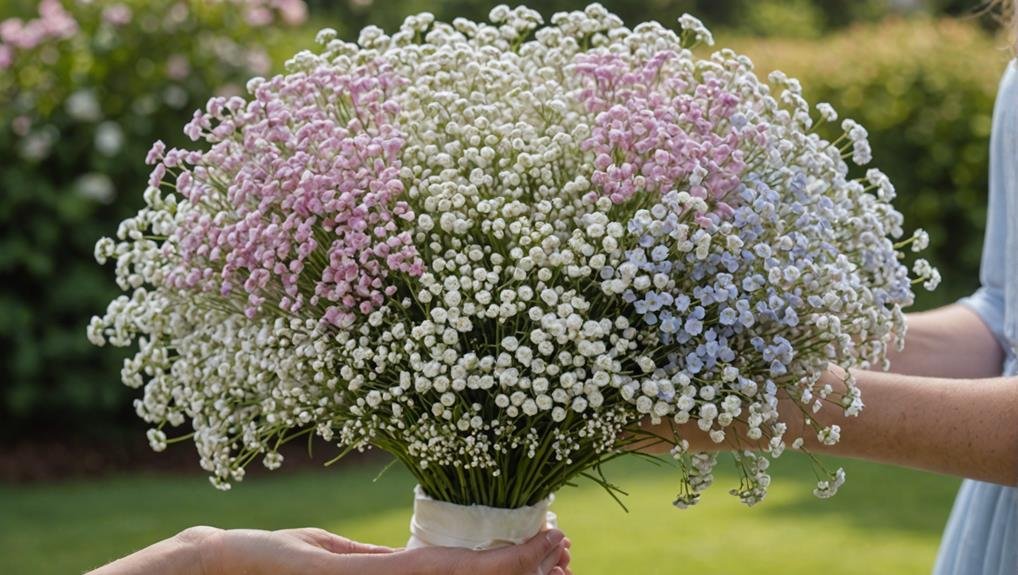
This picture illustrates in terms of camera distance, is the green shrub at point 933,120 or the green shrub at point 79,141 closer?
the green shrub at point 79,141

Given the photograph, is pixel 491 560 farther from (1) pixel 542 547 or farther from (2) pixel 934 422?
(2) pixel 934 422

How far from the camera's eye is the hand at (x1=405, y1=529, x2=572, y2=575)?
5.77 ft

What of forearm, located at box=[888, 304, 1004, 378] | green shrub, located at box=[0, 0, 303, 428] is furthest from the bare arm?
green shrub, located at box=[0, 0, 303, 428]

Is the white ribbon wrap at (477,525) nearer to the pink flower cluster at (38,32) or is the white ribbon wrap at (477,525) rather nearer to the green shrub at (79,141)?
the green shrub at (79,141)

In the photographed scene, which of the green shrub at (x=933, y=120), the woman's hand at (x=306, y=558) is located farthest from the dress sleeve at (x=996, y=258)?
the green shrub at (x=933, y=120)

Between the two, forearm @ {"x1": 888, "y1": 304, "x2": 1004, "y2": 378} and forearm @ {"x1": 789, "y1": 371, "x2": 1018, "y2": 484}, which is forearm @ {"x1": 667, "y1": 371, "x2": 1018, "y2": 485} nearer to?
forearm @ {"x1": 789, "y1": 371, "x2": 1018, "y2": 484}

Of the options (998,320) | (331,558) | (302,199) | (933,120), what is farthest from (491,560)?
(933,120)

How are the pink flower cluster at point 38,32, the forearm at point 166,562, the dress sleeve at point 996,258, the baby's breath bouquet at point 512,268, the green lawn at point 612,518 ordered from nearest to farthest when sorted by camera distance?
1. the baby's breath bouquet at point 512,268
2. the forearm at point 166,562
3. the dress sleeve at point 996,258
4. the green lawn at point 612,518
5. the pink flower cluster at point 38,32

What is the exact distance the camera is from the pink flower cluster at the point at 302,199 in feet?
5.65

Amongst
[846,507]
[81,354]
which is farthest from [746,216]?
[81,354]

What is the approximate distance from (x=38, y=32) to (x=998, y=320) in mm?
6045

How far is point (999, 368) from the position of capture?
7.95 ft

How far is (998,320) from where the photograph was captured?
7.89ft

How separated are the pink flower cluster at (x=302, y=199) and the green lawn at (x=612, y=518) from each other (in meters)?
3.66
